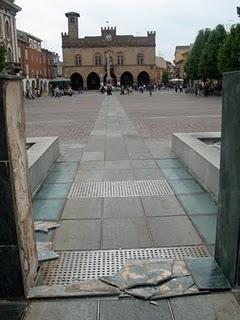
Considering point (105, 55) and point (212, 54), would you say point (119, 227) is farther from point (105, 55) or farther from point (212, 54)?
point (105, 55)

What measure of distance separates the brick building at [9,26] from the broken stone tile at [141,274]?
174 feet

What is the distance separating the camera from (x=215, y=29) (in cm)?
4806

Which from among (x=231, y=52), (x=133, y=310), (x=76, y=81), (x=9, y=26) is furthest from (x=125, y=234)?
(x=76, y=81)

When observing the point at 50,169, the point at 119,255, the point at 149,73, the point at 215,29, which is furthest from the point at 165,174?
the point at 149,73

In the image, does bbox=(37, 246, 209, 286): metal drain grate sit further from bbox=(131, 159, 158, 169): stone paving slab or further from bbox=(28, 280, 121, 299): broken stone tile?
bbox=(131, 159, 158, 169): stone paving slab

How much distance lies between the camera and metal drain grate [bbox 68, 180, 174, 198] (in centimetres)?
634

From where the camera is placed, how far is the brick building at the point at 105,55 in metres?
106

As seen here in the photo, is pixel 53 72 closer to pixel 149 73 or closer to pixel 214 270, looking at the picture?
pixel 149 73

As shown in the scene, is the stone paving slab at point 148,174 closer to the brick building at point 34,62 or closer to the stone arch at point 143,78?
the brick building at point 34,62

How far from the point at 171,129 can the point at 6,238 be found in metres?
11.5

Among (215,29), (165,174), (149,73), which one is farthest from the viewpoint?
(149,73)

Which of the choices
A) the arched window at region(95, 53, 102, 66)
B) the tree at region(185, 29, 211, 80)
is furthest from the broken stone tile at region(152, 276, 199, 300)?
the arched window at region(95, 53, 102, 66)

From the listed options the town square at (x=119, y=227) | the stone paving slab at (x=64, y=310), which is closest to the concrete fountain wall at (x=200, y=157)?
the town square at (x=119, y=227)

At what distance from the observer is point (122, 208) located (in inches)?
223
